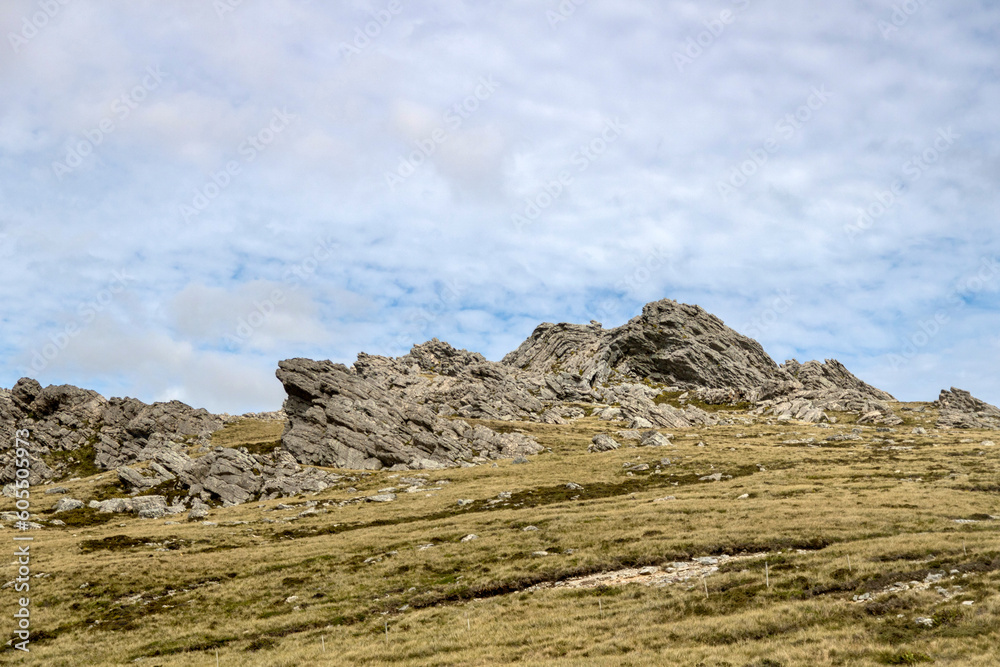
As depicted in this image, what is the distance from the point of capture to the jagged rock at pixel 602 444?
104m

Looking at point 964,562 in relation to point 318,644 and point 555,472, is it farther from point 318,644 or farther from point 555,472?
point 555,472

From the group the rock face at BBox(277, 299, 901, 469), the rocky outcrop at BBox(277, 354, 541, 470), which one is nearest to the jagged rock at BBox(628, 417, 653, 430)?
the rock face at BBox(277, 299, 901, 469)

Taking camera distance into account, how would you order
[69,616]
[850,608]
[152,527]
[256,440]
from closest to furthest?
[850,608], [69,616], [152,527], [256,440]

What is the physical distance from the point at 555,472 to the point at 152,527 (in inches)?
1954

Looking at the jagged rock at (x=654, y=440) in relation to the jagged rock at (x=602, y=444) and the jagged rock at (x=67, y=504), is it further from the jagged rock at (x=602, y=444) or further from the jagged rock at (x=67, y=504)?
the jagged rock at (x=67, y=504)

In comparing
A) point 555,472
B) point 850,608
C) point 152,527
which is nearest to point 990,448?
point 555,472

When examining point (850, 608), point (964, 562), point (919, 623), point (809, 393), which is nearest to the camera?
point (919, 623)

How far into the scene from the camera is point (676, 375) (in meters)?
198

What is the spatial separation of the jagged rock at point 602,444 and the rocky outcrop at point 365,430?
1090 centimetres

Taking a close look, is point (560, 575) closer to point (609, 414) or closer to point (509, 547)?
point (509, 547)

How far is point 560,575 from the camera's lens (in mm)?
39125

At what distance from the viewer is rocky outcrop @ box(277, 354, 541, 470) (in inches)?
3863

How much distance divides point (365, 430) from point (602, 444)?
135 ft

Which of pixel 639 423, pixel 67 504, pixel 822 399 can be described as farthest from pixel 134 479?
pixel 822 399
